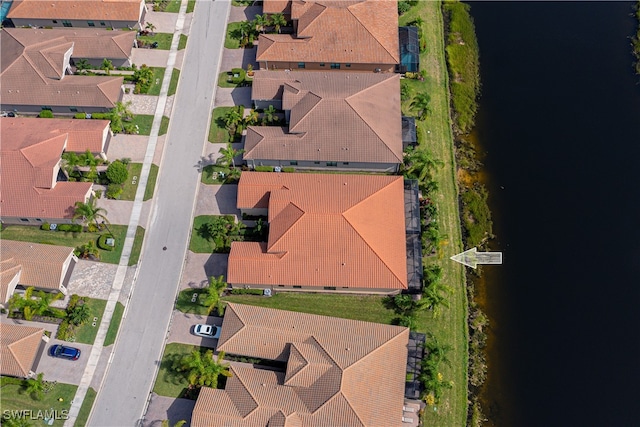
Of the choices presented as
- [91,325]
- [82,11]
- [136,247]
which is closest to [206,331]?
[91,325]

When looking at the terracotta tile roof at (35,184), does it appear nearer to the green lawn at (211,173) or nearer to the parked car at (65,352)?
the green lawn at (211,173)

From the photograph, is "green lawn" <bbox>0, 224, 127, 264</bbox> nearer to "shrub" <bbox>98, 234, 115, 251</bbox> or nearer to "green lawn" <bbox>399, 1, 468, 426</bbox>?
"shrub" <bbox>98, 234, 115, 251</bbox>

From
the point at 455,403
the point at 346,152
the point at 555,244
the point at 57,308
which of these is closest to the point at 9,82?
the point at 57,308

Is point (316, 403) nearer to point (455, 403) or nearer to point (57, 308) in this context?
point (455, 403)

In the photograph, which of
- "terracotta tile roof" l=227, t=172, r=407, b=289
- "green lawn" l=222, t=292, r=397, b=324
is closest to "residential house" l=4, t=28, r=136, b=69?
"terracotta tile roof" l=227, t=172, r=407, b=289

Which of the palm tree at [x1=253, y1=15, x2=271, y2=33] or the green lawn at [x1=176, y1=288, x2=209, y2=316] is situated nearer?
the green lawn at [x1=176, y1=288, x2=209, y2=316]

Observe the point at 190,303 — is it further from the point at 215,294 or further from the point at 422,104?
the point at 422,104
